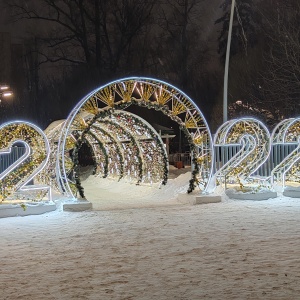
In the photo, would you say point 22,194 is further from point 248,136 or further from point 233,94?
point 233,94

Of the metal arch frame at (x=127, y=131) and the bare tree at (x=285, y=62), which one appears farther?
the bare tree at (x=285, y=62)

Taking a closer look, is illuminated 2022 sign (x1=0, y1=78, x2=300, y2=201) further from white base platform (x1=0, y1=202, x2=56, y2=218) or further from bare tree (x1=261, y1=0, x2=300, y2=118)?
bare tree (x1=261, y1=0, x2=300, y2=118)

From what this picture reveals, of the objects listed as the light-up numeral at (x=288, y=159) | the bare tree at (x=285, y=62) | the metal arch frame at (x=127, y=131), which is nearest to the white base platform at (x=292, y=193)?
the light-up numeral at (x=288, y=159)

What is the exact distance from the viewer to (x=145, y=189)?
66.6 feet

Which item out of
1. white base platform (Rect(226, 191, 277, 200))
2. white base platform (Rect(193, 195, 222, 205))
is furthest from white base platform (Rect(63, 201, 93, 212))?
white base platform (Rect(226, 191, 277, 200))

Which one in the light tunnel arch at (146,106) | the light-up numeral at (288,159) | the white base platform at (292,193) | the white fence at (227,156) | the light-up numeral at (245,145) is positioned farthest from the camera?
the white fence at (227,156)

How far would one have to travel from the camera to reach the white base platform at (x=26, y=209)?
1353 cm

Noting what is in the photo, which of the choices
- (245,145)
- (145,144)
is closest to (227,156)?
(245,145)

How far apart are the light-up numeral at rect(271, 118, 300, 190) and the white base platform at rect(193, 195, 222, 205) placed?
221 centimetres

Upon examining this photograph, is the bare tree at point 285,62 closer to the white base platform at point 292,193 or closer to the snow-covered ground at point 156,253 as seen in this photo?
the white base platform at point 292,193

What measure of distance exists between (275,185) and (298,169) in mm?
891

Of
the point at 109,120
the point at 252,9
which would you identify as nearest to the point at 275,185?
the point at 109,120

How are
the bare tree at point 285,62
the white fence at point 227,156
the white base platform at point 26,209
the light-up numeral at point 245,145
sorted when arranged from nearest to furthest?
the white base platform at point 26,209 < the light-up numeral at point 245,145 < the white fence at point 227,156 < the bare tree at point 285,62

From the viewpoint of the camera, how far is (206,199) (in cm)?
1566
